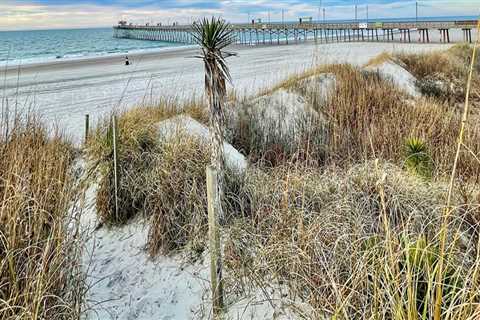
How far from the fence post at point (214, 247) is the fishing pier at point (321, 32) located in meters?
34.2

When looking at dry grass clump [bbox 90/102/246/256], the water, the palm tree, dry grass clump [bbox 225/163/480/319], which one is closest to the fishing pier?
the water

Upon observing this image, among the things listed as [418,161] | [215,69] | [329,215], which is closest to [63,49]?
[418,161]

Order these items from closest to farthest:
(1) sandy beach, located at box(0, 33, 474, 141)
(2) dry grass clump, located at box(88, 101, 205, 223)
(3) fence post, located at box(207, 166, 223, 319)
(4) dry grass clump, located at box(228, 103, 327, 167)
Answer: (3) fence post, located at box(207, 166, 223, 319) < (2) dry grass clump, located at box(88, 101, 205, 223) < (4) dry grass clump, located at box(228, 103, 327, 167) < (1) sandy beach, located at box(0, 33, 474, 141)

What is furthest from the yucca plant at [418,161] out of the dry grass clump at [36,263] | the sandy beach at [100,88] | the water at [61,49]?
the water at [61,49]

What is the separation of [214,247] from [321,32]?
128ft

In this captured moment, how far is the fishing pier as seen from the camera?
41156 millimetres

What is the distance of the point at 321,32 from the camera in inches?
1559

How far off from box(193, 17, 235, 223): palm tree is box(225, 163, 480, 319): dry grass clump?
0.56 meters

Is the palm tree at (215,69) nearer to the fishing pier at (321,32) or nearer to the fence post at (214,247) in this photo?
the fence post at (214,247)

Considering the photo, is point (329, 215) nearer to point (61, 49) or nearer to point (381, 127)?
point (381, 127)

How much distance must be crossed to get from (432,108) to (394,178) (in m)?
4.57

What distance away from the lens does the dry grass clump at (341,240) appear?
2881 mm

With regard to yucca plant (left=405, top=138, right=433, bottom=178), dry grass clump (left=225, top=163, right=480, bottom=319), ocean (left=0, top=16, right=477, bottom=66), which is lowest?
dry grass clump (left=225, top=163, right=480, bottom=319)

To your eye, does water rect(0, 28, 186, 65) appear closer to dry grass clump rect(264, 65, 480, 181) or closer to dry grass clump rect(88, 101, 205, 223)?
dry grass clump rect(88, 101, 205, 223)
